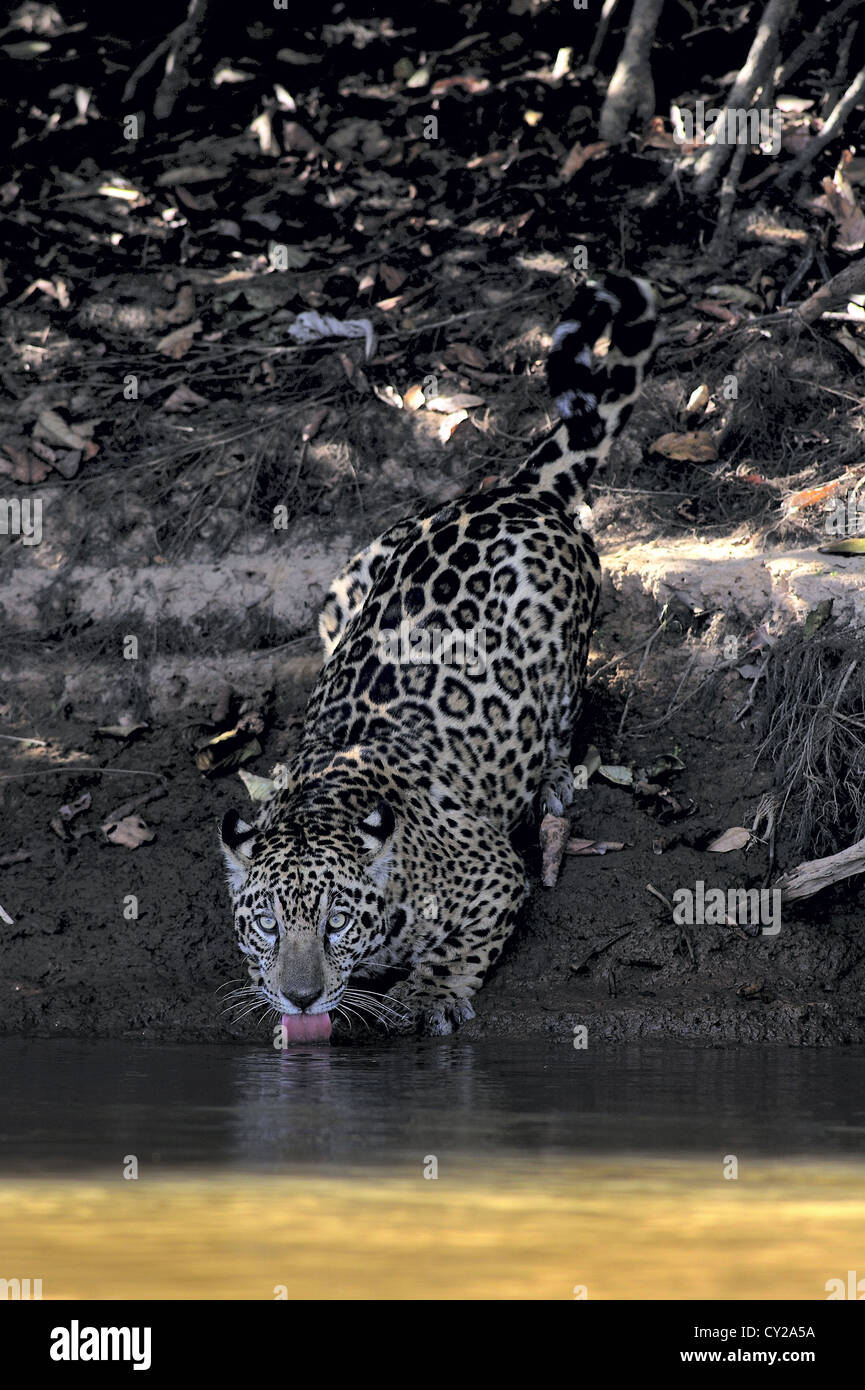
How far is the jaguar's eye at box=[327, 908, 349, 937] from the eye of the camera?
6.70 meters

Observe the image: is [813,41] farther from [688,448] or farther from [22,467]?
[22,467]

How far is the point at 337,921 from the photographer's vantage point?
22.0 feet

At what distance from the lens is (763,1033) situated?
6832mm

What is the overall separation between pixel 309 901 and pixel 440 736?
132 cm

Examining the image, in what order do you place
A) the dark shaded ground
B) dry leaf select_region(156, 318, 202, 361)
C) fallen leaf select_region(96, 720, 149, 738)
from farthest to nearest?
dry leaf select_region(156, 318, 202, 361) < fallen leaf select_region(96, 720, 149, 738) < the dark shaded ground

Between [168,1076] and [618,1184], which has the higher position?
[618,1184]

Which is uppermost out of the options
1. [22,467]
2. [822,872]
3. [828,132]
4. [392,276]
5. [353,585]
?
[828,132]

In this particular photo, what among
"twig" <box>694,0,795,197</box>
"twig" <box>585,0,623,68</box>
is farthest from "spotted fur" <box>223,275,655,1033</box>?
"twig" <box>585,0,623,68</box>

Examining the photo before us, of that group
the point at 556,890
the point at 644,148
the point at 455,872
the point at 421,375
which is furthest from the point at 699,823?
the point at 644,148

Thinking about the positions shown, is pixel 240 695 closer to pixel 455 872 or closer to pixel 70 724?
pixel 70 724

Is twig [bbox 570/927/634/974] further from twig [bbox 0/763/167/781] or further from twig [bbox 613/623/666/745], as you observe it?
twig [bbox 0/763/167/781]

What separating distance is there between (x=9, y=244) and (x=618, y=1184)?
10.00 m

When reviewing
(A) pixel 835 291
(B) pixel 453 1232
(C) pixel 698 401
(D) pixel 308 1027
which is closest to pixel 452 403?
(C) pixel 698 401

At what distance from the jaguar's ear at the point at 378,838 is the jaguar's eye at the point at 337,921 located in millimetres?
229
